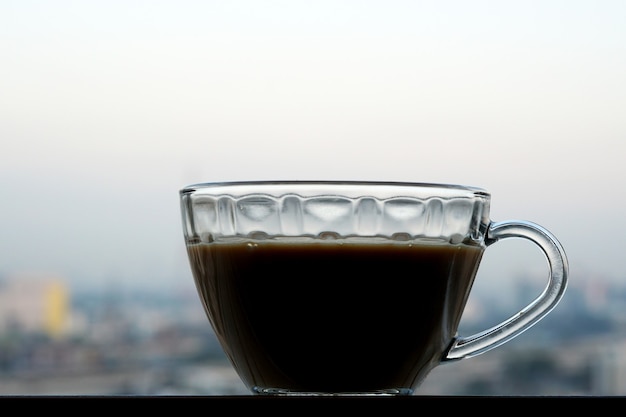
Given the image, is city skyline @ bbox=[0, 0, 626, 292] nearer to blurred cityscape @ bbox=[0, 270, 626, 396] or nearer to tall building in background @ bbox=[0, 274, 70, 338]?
tall building in background @ bbox=[0, 274, 70, 338]

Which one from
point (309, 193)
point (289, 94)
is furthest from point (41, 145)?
point (309, 193)

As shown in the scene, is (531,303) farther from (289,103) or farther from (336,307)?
(289,103)

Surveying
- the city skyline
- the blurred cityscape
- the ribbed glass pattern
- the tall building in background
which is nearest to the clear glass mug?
the ribbed glass pattern

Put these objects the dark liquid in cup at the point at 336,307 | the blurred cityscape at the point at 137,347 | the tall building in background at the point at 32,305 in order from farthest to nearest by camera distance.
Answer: the blurred cityscape at the point at 137,347
the tall building in background at the point at 32,305
the dark liquid in cup at the point at 336,307

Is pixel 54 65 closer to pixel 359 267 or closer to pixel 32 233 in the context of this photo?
pixel 32 233

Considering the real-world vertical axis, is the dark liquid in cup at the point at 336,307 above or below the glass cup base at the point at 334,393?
above

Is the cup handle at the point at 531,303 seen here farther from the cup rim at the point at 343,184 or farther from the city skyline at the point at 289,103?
the city skyline at the point at 289,103

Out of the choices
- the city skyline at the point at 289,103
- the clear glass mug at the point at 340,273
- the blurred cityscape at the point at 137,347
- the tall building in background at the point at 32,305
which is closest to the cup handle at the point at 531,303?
the clear glass mug at the point at 340,273
